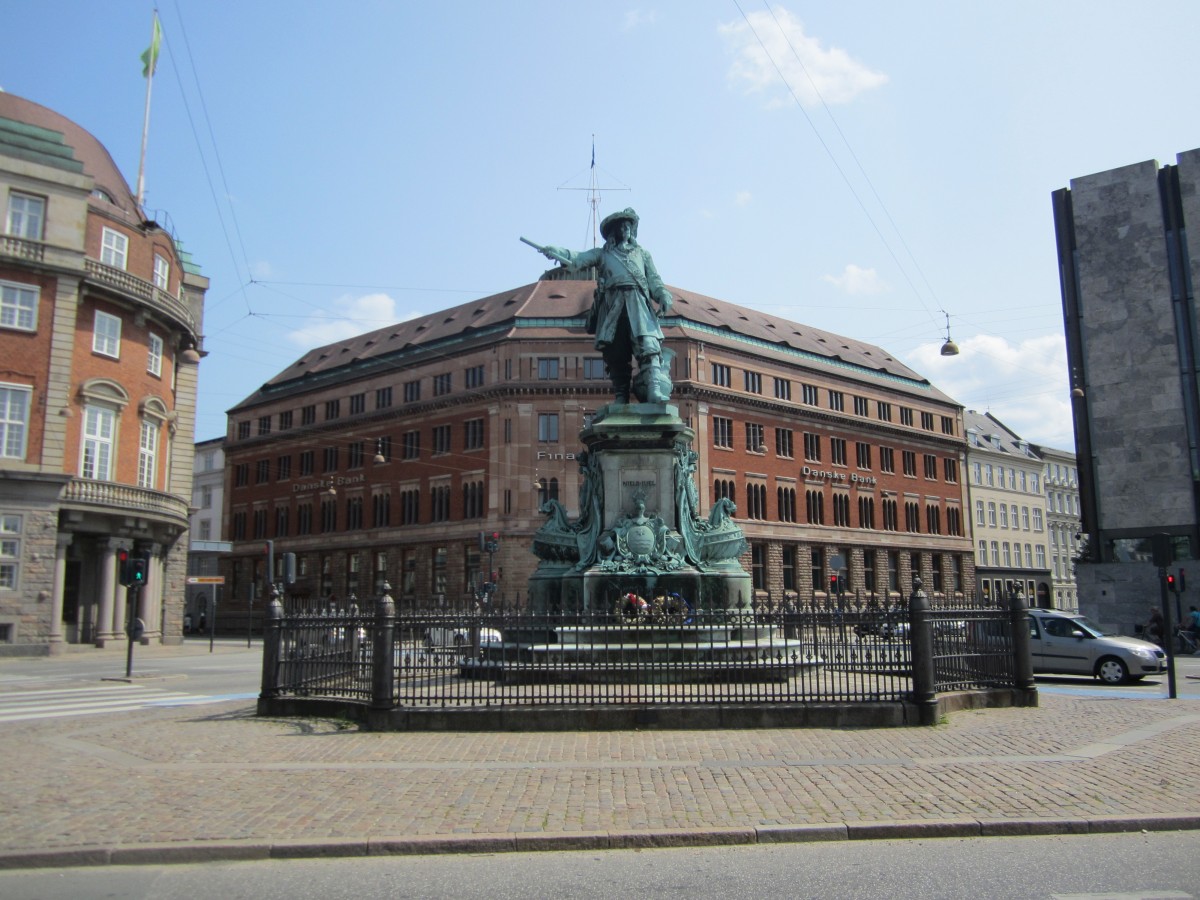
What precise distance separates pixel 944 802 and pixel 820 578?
62654 mm

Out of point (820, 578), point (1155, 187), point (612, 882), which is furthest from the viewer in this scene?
point (820, 578)

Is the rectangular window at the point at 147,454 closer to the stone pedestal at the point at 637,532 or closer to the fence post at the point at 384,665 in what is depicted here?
the stone pedestal at the point at 637,532

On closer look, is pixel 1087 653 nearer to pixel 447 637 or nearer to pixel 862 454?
pixel 447 637

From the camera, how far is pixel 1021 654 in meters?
14.1

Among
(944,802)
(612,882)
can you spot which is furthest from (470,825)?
(944,802)

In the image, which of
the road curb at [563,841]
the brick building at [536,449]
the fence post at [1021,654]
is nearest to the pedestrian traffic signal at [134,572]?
the road curb at [563,841]

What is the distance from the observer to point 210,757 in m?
10.3

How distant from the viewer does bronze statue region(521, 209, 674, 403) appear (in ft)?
55.9

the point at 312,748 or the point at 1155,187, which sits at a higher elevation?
the point at 1155,187

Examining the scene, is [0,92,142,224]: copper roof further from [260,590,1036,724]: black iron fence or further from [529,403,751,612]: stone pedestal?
[260,590,1036,724]: black iron fence

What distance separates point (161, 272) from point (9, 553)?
1337 cm

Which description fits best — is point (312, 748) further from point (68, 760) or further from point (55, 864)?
point (55, 864)

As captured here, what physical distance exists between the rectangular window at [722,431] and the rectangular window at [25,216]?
4098 centimetres

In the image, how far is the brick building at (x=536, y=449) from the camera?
205 feet
